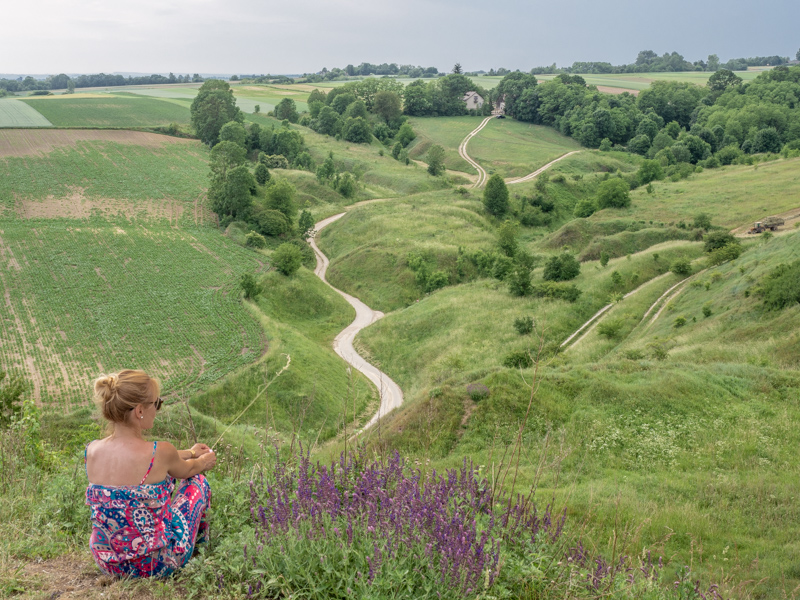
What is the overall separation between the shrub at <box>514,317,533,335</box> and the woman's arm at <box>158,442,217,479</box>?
98.6 feet

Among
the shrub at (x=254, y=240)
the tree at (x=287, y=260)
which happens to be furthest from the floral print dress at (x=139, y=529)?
the shrub at (x=254, y=240)

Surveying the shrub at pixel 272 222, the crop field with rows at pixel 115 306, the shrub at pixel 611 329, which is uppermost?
the shrub at pixel 272 222

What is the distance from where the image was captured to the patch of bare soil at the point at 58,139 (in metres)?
75.8

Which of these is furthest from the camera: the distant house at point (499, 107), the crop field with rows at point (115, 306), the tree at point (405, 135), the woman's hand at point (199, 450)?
the distant house at point (499, 107)

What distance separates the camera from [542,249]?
2228 inches

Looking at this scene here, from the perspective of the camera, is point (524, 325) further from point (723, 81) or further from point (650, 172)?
point (723, 81)

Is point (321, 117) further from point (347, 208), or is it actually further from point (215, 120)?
point (347, 208)

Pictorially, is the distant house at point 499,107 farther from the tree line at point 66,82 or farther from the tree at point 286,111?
the tree line at point 66,82

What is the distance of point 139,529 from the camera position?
4676 mm

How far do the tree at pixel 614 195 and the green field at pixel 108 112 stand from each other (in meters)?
82.1

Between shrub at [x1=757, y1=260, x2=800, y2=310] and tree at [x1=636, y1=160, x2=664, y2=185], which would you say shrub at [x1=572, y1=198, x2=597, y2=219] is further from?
shrub at [x1=757, y1=260, x2=800, y2=310]

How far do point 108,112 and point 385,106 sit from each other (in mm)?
55766

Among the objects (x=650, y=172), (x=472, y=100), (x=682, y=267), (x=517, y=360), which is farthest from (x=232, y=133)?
(x=517, y=360)

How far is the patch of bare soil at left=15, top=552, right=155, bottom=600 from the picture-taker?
177 inches
